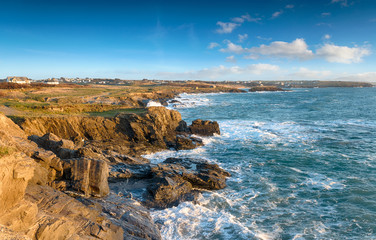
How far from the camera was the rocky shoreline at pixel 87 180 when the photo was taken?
7843mm

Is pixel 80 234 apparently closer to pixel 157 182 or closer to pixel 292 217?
pixel 157 182

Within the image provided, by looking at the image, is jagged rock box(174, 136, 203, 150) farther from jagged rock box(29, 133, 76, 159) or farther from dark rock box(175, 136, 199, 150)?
jagged rock box(29, 133, 76, 159)

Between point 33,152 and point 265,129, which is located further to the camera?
point 265,129

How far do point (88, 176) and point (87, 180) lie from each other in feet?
0.74

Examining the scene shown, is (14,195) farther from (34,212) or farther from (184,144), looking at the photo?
(184,144)

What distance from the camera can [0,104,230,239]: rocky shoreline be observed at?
784 centimetres

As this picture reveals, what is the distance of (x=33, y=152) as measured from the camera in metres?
13.6

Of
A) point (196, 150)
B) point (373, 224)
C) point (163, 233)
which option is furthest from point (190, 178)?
point (373, 224)

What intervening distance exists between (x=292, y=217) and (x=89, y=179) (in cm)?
1227

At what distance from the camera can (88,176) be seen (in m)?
13.3

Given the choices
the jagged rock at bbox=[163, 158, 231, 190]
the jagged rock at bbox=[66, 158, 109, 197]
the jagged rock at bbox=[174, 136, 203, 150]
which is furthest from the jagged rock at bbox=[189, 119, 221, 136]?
the jagged rock at bbox=[66, 158, 109, 197]

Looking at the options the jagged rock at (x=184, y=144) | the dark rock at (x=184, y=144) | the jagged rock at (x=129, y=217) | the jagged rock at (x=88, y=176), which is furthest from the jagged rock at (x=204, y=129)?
the jagged rock at (x=88, y=176)

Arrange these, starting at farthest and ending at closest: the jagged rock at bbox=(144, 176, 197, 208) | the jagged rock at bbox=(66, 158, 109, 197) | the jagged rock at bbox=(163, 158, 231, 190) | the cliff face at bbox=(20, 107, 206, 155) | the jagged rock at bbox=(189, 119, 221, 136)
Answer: the jagged rock at bbox=(189, 119, 221, 136)
the cliff face at bbox=(20, 107, 206, 155)
the jagged rock at bbox=(163, 158, 231, 190)
the jagged rock at bbox=(144, 176, 197, 208)
the jagged rock at bbox=(66, 158, 109, 197)

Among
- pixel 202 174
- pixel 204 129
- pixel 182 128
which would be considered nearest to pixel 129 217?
pixel 202 174
